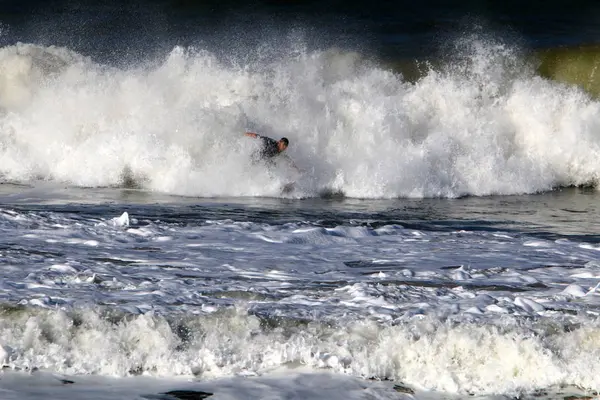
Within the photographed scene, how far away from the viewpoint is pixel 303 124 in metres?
15.5

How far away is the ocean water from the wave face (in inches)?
1.8

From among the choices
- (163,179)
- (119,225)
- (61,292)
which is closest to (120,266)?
(61,292)

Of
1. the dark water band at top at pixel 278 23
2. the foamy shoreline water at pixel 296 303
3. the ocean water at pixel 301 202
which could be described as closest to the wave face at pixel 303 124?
the ocean water at pixel 301 202

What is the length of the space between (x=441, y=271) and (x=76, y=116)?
977 cm

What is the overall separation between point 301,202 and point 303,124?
9.65 ft

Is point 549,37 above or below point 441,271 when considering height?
above

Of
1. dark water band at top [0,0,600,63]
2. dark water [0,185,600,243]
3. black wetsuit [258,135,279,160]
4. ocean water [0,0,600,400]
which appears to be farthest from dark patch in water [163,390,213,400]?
dark water band at top [0,0,600,63]

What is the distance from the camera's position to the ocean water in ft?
18.6

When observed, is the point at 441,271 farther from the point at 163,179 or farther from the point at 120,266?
the point at 163,179

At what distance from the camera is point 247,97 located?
635 inches

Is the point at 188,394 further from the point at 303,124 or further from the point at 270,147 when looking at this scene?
the point at 303,124

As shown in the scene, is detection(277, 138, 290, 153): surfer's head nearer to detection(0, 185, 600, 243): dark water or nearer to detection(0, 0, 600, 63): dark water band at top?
detection(0, 185, 600, 243): dark water

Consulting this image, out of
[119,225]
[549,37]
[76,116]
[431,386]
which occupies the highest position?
[549,37]

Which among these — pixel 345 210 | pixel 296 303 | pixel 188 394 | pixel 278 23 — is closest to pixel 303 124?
pixel 345 210
